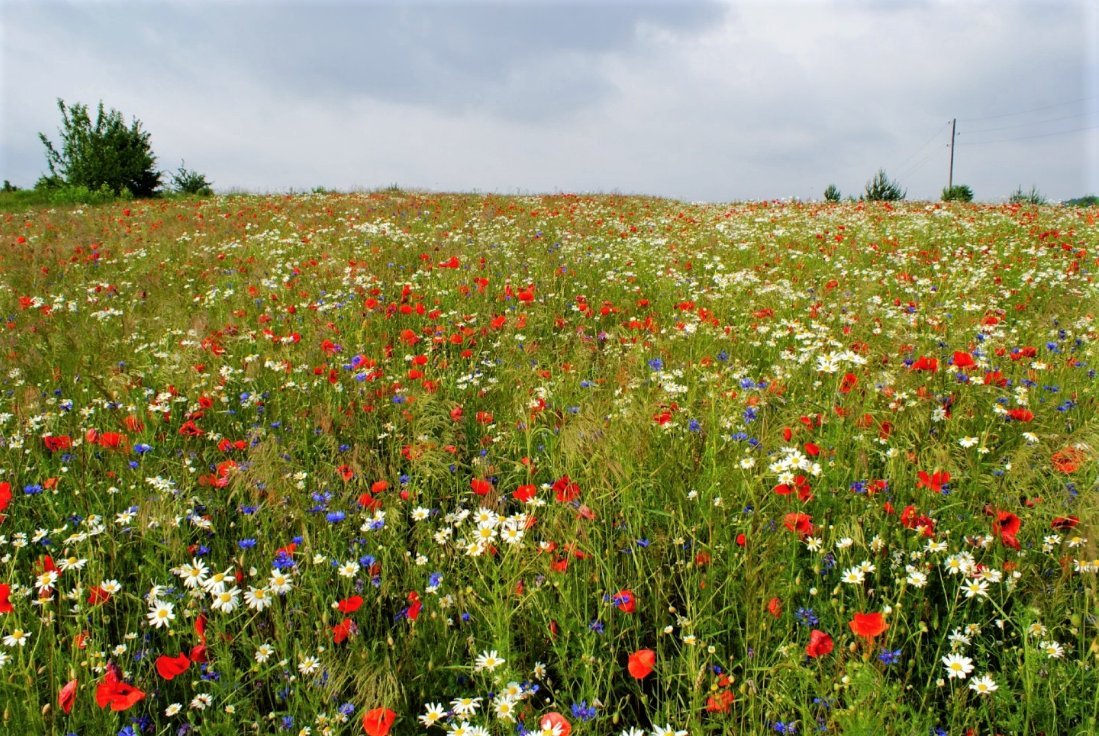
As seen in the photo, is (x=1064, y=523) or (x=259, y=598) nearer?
(x=259, y=598)

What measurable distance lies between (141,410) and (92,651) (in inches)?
68.6

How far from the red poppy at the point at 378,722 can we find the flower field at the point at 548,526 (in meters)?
0.02

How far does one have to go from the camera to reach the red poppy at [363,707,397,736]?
4.64 ft

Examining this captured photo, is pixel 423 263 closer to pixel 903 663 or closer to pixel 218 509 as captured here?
pixel 218 509

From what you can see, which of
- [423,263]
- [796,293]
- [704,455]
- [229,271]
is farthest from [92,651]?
[229,271]

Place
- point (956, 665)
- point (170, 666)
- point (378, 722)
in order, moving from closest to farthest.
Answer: point (378, 722) → point (170, 666) → point (956, 665)

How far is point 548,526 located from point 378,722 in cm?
99

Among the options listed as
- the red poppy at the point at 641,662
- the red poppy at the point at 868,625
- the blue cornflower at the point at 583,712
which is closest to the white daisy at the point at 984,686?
the red poppy at the point at 868,625

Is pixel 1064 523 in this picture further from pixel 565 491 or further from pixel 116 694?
pixel 116 694

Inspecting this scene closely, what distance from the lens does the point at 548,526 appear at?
231cm

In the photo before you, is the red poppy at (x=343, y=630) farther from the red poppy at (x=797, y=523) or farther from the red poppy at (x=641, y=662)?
the red poppy at (x=797, y=523)

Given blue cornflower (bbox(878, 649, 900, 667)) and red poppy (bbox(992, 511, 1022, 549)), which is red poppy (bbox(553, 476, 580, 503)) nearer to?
blue cornflower (bbox(878, 649, 900, 667))

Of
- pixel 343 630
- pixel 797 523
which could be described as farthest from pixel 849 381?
pixel 343 630

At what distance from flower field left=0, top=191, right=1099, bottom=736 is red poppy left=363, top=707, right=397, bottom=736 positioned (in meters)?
0.02
